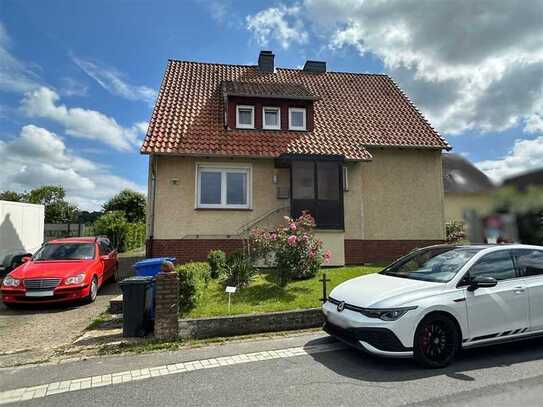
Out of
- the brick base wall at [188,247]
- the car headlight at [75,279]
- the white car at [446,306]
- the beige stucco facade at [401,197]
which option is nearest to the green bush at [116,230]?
the brick base wall at [188,247]

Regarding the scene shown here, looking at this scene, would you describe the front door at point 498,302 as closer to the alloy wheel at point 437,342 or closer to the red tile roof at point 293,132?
the alloy wheel at point 437,342

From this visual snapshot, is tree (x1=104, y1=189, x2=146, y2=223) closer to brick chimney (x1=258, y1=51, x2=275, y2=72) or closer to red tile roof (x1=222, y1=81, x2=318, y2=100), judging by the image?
brick chimney (x1=258, y1=51, x2=275, y2=72)

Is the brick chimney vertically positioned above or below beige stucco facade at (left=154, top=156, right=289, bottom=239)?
above

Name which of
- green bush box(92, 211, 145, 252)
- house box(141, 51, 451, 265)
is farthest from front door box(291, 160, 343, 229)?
green bush box(92, 211, 145, 252)

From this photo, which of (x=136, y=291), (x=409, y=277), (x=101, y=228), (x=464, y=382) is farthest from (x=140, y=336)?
(x=101, y=228)

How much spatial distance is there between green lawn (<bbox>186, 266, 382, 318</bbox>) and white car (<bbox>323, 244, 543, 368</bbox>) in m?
2.06

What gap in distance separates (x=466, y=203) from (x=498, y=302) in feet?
8.51

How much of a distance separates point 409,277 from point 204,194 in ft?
27.0

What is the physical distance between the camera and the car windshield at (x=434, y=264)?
5309 mm

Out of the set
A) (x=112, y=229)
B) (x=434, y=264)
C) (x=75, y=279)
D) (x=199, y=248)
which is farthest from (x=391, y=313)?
(x=112, y=229)

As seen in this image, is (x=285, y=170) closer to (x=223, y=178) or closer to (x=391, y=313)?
(x=223, y=178)

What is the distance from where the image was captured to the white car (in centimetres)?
467

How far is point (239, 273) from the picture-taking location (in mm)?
8695

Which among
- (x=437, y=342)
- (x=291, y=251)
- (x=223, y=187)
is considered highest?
(x=223, y=187)
